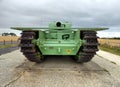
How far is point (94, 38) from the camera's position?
9758mm

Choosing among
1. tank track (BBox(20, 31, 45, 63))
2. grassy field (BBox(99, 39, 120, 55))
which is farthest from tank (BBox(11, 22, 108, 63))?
grassy field (BBox(99, 39, 120, 55))

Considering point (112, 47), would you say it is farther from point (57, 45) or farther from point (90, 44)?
point (90, 44)

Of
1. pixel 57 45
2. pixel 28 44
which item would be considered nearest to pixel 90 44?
pixel 57 45

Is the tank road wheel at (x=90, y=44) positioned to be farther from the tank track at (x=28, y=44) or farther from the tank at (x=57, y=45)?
the tank track at (x=28, y=44)

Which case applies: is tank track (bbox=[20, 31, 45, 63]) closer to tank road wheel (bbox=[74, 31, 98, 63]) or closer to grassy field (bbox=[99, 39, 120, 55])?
tank road wheel (bbox=[74, 31, 98, 63])

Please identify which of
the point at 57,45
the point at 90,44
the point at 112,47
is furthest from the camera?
the point at 112,47

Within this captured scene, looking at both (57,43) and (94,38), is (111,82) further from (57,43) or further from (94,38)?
(57,43)

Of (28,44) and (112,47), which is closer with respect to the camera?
(28,44)

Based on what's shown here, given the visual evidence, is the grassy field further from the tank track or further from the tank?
the tank track

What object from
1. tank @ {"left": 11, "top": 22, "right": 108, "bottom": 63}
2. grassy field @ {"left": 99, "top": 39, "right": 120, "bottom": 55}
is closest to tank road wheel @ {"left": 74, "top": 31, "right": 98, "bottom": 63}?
tank @ {"left": 11, "top": 22, "right": 108, "bottom": 63}

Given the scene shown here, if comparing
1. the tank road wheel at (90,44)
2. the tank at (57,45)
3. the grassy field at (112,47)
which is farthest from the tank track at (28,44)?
the grassy field at (112,47)

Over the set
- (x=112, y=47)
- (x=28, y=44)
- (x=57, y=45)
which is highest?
(x=28, y=44)

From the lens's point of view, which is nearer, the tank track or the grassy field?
the tank track

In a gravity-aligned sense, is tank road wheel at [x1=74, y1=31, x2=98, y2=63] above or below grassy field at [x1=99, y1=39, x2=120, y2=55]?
above
